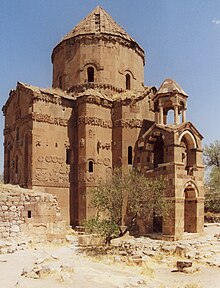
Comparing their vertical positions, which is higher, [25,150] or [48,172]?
[25,150]

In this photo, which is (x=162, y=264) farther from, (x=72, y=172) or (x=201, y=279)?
(x=72, y=172)

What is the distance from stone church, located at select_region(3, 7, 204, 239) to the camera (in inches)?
758

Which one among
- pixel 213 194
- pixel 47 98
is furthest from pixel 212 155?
pixel 47 98

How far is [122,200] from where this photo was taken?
17.3 metres

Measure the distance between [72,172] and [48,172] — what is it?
1745 millimetres

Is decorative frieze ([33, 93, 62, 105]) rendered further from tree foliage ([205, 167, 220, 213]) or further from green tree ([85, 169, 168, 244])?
tree foliage ([205, 167, 220, 213])

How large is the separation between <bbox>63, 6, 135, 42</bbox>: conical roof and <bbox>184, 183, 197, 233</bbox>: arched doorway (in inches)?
482

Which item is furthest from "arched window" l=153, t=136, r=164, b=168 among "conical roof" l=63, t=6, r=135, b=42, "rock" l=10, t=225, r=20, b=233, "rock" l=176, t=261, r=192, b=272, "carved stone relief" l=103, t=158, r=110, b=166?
"rock" l=10, t=225, r=20, b=233

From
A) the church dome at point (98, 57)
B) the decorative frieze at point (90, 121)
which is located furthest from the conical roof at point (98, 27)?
the decorative frieze at point (90, 121)

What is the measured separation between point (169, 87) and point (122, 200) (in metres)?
7.51

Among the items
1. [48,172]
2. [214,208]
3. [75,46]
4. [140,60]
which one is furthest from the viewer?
[214,208]

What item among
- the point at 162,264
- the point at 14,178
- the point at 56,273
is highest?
the point at 14,178

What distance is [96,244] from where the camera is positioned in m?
17.8

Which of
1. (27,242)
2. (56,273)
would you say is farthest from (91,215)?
(56,273)
